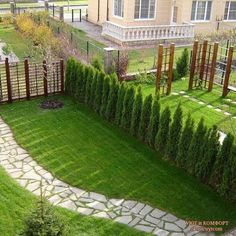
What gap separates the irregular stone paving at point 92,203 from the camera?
761 cm

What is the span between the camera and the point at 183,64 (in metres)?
16.2

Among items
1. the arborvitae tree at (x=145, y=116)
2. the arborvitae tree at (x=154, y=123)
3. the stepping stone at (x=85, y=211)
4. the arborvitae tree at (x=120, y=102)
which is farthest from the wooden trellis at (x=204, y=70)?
the stepping stone at (x=85, y=211)

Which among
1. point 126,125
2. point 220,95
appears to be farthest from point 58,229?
point 220,95

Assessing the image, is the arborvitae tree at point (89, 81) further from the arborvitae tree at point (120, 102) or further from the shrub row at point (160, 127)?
the arborvitae tree at point (120, 102)

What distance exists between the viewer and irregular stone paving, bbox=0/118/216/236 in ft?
25.0

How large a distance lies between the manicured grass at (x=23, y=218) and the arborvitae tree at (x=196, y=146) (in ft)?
8.07

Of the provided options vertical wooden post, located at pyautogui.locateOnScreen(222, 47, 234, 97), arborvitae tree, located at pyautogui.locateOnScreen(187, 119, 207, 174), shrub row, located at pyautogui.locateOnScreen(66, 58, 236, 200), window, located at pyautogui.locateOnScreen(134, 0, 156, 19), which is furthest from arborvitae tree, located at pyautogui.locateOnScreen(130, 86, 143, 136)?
window, located at pyautogui.locateOnScreen(134, 0, 156, 19)

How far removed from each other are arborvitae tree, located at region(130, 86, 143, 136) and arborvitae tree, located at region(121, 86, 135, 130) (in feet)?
0.75

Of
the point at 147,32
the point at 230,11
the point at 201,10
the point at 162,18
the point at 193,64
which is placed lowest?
the point at 147,32

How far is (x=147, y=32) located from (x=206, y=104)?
34.2 feet

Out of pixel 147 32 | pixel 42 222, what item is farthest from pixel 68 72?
pixel 147 32

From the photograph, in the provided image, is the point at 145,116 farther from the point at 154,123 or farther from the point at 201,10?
the point at 201,10

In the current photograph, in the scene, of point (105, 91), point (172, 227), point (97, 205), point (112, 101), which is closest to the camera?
point (172, 227)

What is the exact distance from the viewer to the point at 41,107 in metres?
13.0
